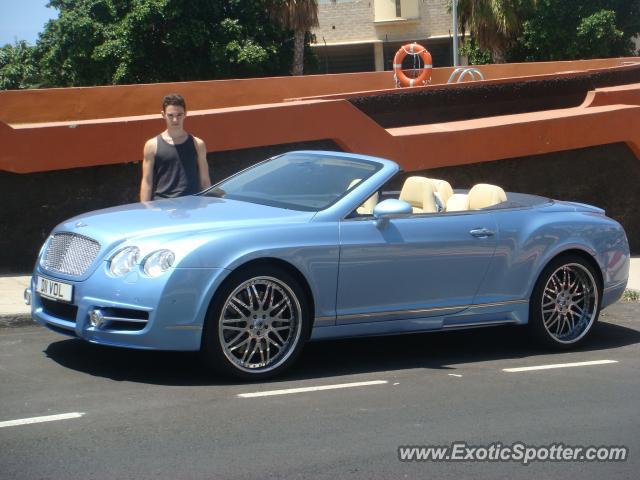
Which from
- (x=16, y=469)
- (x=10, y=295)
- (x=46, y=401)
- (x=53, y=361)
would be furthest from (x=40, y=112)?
(x=16, y=469)

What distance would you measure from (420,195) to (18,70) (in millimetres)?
41277

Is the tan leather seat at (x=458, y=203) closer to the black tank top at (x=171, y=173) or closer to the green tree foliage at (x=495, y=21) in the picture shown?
the black tank top at (x=171, y=173)

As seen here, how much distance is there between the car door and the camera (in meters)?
7.16

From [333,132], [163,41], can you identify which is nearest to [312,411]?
[333,132]

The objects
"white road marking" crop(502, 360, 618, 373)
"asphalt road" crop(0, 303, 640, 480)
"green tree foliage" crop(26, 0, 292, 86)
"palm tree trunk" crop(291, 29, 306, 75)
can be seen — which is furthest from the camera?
"palm tree trunk" crop(291, 29, 306, 75)

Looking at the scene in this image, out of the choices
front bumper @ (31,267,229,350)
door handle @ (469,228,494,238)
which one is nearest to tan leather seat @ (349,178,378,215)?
door handle @ (469,228,494,238)

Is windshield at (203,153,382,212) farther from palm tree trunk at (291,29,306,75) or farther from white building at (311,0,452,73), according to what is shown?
white building at (311,0,452,73)

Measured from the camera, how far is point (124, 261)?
6.54 meters

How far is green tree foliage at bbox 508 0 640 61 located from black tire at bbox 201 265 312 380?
40.2m

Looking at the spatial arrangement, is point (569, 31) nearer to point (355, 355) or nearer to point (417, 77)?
point (417, 77)

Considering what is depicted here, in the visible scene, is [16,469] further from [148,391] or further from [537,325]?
[537,325]

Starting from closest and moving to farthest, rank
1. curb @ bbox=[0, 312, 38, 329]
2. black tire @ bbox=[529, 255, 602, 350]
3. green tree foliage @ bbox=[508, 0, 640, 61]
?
black tire @ bbox=[529, 255, 602, 350]
curb @ bbox=[0, 312, 38, 329]
green tree foliage @ bbox=[508, 0, 640, 61]

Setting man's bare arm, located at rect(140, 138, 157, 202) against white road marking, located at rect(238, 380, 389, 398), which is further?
man's bare arm, located at rect(140, 138, 157, 202)

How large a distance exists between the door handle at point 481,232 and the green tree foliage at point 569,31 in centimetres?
3900
